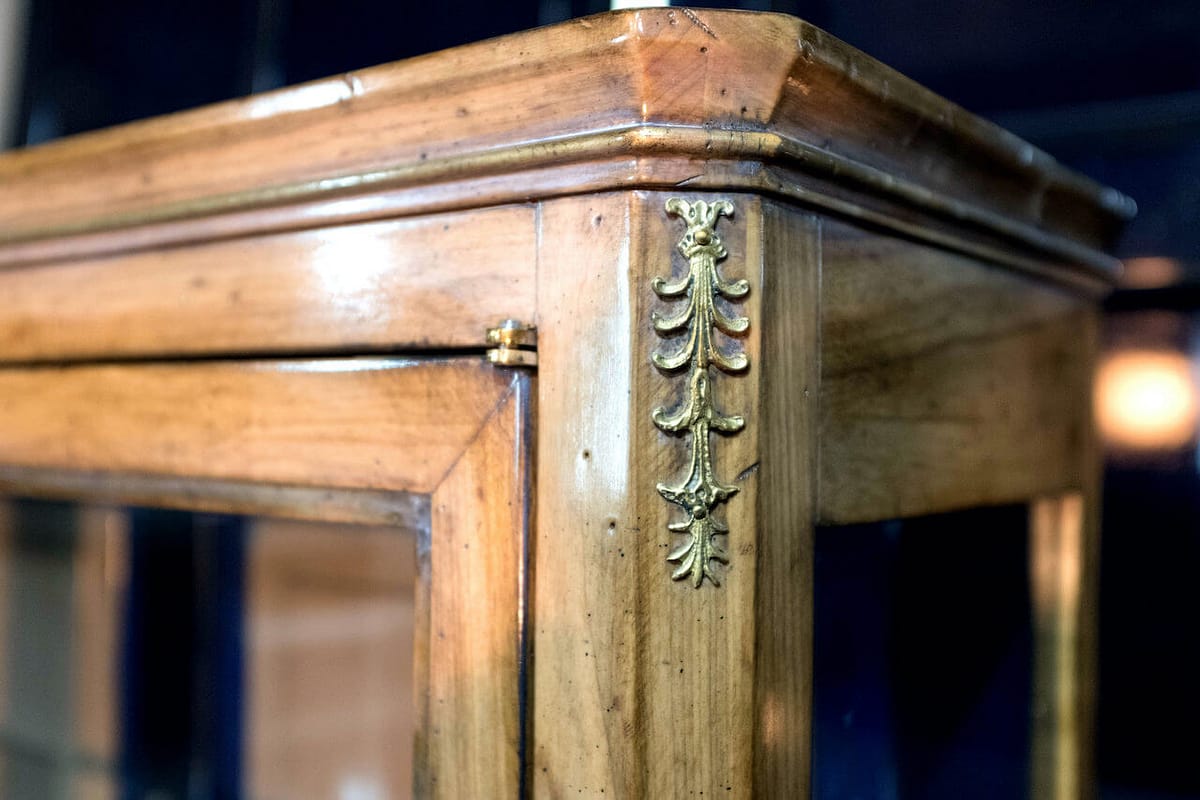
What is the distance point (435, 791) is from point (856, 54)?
329 mm

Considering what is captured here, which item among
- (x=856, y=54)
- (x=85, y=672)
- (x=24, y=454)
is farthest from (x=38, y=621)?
(x=856, y=54)

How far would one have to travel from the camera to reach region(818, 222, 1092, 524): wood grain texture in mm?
401

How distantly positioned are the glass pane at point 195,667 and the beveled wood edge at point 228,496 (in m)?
0.33

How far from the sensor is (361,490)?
1.40ft

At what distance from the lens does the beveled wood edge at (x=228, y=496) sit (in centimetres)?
42

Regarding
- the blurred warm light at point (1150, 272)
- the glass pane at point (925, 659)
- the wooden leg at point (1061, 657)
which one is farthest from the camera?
the blurred warm light at point (1150, 272)

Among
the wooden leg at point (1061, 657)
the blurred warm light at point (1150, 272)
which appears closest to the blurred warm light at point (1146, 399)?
the blurred warm light at point (1150, 272)

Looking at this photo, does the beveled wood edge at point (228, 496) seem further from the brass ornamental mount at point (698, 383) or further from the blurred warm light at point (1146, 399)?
the blurred warm light at point (1146, 399)

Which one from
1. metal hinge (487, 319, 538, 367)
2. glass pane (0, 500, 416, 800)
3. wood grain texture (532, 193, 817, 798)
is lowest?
glass pane (0, 500, 416, 800)

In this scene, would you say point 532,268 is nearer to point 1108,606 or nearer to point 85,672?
point 1108,606

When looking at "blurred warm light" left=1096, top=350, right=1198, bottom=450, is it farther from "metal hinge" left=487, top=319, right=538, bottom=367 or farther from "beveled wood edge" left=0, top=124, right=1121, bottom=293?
"metal hinge" left=487, top=319, right=538, bottom=367

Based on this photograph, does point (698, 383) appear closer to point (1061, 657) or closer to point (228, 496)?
point (228, 496)

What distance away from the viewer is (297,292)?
45cm

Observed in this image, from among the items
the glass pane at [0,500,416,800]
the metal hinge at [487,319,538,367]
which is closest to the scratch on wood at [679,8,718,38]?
the metal hinge at [487,319,538,367]
